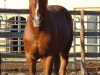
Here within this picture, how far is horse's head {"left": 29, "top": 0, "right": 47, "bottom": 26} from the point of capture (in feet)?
20.5

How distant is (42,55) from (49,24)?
0.52 metres

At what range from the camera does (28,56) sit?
6809 millimetres

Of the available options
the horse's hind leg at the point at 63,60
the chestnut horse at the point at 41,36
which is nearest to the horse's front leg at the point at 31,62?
the chestnut horse at the point at 41,36

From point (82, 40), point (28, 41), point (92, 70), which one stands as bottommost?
point (92, 70)

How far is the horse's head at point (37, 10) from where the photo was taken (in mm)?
6246

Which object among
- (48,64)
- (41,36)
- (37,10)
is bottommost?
(48,64)

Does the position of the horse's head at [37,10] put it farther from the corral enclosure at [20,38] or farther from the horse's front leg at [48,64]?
the corral enclosure at [20,38]

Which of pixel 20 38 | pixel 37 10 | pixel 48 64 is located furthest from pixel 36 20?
pixel 20 38

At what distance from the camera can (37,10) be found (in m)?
6.27

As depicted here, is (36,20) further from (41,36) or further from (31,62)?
(31,62)

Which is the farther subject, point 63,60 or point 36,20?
point 63,60

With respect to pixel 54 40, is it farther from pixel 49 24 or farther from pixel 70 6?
pixel 70 6

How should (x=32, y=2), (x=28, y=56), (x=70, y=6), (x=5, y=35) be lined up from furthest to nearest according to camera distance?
(x=70, y=6) → (x=5, y=35) → (x=28, y=56) → (x=32, y=2)

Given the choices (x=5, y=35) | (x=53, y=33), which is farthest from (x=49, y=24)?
(x=5, y=35)
